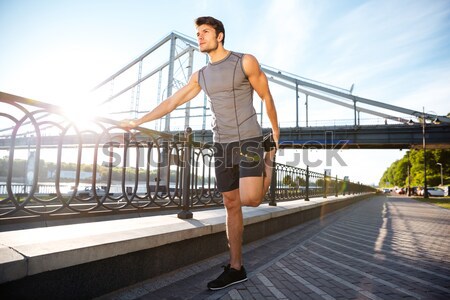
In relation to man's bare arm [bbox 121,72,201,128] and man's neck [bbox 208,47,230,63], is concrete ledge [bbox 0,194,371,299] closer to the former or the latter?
man's bare arm [bbox 121,72,201,128]

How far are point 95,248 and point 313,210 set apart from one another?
6.70 meters

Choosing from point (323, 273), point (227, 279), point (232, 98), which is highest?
point (232, 98)

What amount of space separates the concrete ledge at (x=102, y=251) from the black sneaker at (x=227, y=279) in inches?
21.6

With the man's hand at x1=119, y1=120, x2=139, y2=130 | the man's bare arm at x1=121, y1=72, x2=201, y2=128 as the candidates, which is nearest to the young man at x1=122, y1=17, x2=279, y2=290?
the man's bare arm at x1=121, y1=72, x2=201, y2=128

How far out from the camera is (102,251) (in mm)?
2021

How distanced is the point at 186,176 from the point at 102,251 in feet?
5.75

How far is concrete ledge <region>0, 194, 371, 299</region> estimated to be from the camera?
1642 millimetres

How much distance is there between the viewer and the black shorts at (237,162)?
2346 mm

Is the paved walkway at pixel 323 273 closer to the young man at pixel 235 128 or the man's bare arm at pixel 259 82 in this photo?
the young man at pixel 235 128

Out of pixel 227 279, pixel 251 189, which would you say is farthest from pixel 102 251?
pixel 251 189

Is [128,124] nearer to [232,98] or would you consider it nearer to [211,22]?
[232,98]

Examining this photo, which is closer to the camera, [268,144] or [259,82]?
[259,82]

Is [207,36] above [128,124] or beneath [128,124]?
above

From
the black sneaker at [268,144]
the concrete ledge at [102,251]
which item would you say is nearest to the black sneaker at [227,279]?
the concrete ledge at [102,251]
